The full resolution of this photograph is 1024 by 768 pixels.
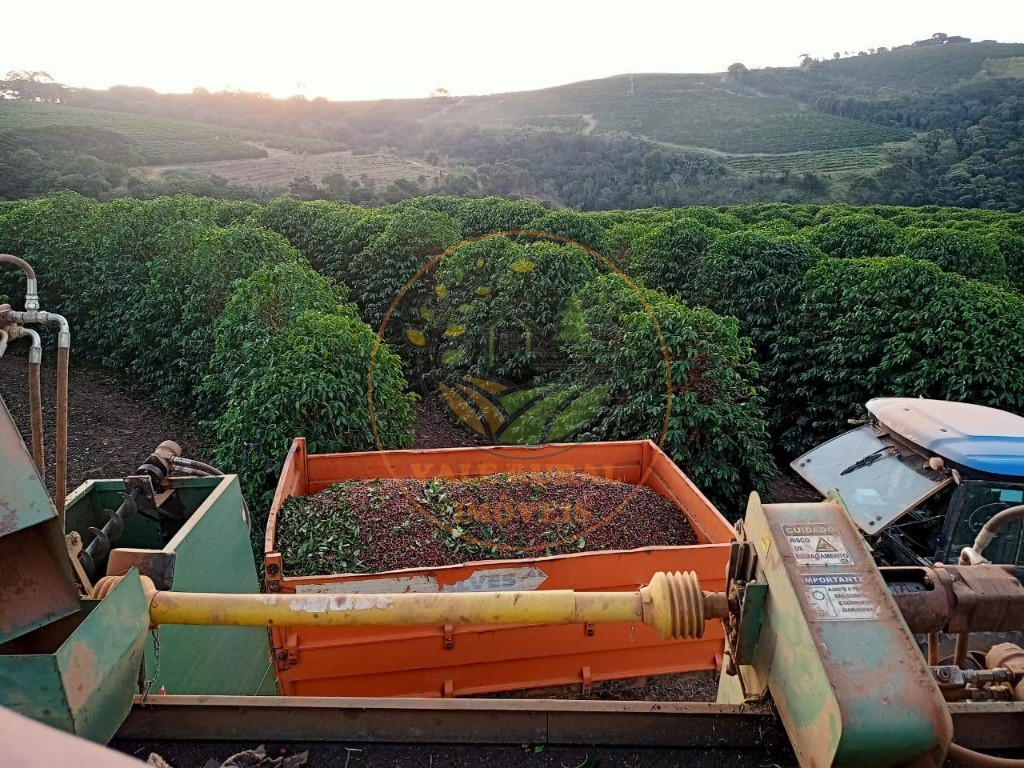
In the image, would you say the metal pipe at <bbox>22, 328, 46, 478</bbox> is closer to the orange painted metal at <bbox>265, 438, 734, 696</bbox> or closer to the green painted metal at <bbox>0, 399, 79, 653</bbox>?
the green painted metal at <bbox>0, 399, 79, 653</bbox>

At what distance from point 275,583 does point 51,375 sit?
Answer: 11119 millimetres

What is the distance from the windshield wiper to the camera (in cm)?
475

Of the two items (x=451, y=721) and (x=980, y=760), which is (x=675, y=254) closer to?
(x=980, y=760)

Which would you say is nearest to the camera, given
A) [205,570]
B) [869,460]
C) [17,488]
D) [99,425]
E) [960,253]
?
[17,488]

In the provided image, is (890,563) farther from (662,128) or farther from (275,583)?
(662,128)

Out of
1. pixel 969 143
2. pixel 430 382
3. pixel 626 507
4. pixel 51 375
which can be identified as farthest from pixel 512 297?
pixel 969 143

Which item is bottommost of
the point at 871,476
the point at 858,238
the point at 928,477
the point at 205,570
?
the point at 205,570

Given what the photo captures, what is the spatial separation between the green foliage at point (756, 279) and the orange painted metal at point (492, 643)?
651 cm

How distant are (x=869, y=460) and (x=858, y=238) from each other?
425 inches

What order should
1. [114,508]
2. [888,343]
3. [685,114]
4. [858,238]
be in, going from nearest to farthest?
[114,508], [888,343], [858,238], [685,114]

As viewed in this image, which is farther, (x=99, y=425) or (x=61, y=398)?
(x=99, y=425)

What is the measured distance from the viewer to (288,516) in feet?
15.7

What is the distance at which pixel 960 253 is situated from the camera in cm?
→ 1227

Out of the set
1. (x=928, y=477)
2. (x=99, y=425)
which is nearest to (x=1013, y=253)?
(x=928, y=477)
